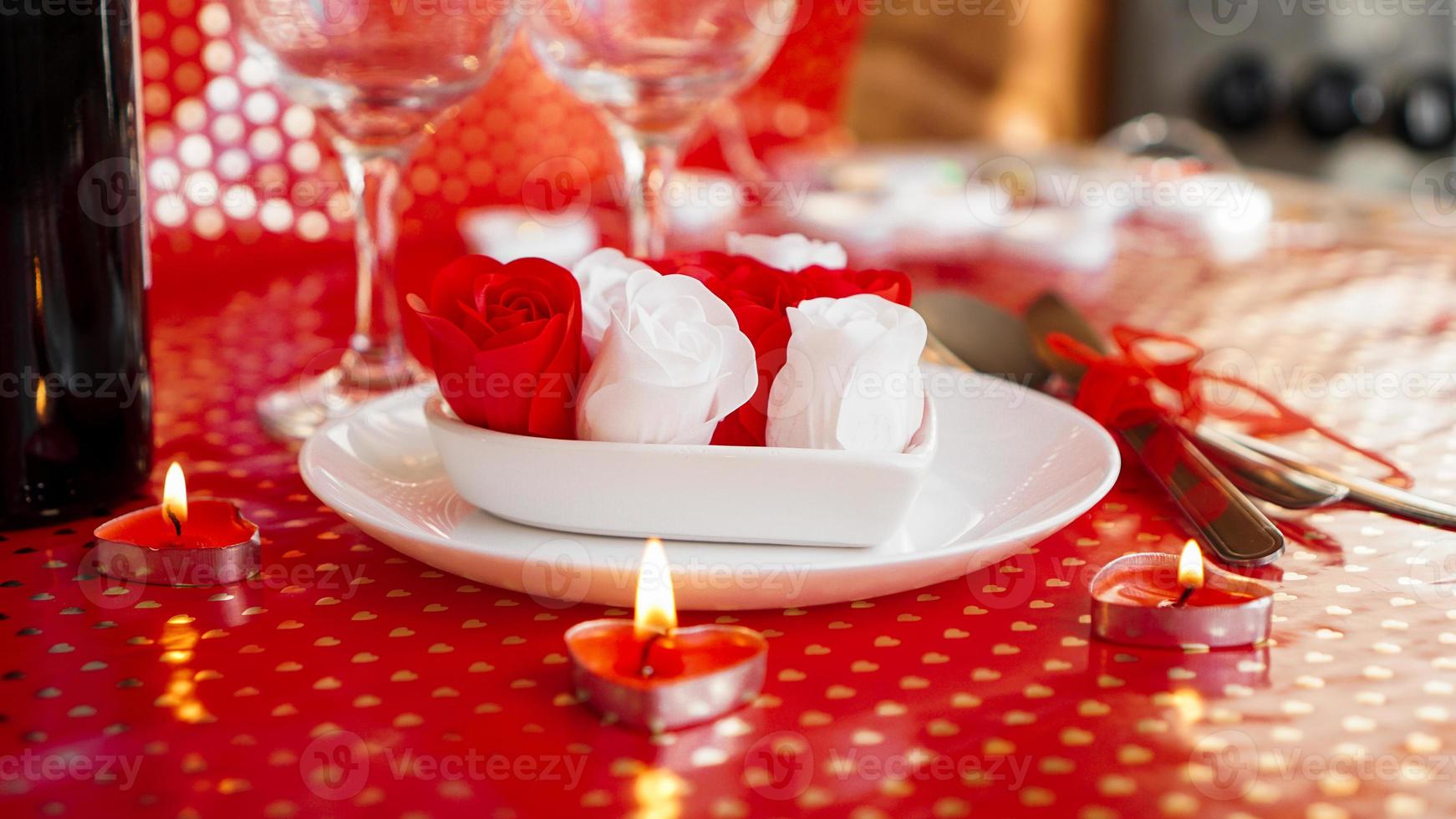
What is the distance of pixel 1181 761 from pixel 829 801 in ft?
0.27

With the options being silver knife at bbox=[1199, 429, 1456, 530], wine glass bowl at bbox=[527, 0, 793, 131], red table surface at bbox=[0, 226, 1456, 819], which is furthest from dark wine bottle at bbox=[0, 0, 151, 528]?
silver knife at bbox=[1199, 429, 1456, 530]

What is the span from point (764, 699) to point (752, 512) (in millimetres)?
78

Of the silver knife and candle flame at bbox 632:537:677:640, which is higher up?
candle flame at bbox 632:537:677:640

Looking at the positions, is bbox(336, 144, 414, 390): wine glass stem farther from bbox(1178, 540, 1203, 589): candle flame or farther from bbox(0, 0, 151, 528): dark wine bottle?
bbox(1178, 540, 1203, 589): candle flame

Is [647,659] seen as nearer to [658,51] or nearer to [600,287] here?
[600,287]

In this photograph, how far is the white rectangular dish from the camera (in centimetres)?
39

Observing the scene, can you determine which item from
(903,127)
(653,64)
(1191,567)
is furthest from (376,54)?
(903,127)

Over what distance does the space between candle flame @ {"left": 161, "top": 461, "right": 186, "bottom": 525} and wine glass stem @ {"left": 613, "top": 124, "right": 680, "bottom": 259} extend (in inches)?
14.4

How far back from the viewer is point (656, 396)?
39cm

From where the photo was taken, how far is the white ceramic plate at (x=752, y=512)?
37 cm

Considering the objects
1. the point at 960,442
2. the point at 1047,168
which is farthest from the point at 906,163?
the point at 960,442

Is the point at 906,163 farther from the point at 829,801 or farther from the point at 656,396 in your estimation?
the point at 829,801

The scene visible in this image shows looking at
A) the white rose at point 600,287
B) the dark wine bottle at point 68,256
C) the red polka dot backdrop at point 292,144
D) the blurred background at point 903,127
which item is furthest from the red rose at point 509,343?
the red polka dot backdrop at point 292,144

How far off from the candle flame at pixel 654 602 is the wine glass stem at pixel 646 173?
1.39 feet
